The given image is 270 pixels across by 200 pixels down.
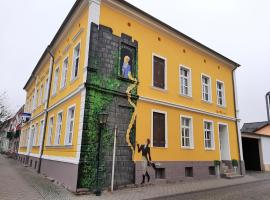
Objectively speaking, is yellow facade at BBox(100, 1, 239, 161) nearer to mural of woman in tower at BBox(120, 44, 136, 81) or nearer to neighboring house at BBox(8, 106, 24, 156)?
mural of woman in tower at BBox(120, 44, 136, 81)

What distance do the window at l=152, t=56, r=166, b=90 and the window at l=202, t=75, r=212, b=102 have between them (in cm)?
423

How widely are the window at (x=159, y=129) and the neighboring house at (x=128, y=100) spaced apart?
55mm

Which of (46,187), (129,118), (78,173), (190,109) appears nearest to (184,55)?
(190,109)

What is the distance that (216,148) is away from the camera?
51.6 feet

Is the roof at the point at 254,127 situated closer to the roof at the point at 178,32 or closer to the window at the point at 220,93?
the roof at the point at 178,32

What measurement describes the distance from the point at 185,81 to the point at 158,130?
15.0 feet

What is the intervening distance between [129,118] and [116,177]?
2.86 m

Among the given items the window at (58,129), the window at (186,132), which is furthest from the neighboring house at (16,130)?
the window at (186,132)

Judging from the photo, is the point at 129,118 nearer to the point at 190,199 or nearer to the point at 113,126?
the point at 113,126

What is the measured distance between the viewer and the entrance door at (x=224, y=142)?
1683 centimetres

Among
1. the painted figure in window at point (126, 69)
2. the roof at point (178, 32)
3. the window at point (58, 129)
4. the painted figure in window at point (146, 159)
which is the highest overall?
the roof at point (178, 32)

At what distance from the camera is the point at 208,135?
1589cm

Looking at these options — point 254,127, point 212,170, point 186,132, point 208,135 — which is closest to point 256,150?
point 254,127

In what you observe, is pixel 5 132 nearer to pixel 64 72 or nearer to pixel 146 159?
pixel 64 72
